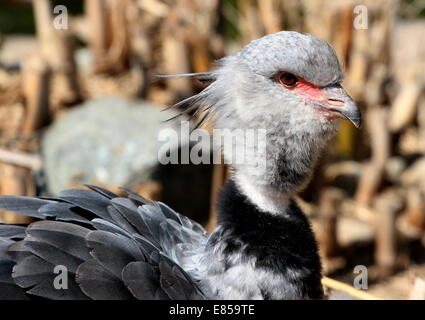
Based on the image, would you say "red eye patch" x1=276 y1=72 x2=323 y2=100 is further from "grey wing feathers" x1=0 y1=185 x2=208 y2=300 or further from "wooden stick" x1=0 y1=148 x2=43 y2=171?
"wooden stick" x1=0 y1=148 x2=43 y2=171

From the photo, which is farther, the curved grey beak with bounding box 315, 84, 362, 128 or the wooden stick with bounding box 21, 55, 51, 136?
the wooden stick with bounding box 21, 55, 51, 136

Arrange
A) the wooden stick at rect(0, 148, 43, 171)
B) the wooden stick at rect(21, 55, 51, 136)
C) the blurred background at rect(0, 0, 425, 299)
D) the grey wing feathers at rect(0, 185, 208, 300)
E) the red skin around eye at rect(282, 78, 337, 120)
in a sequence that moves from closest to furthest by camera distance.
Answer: the grey wing feathers at rect(0, 185, 208, 300) → the red skin around eye at rect(282, 78, 337, 120) → the wooden stick at rect(0, 148, 43, 171) → the blurred background at rect(0, 0, 425, 299) → the wooden stick at rect(21, 55, 51, 136)

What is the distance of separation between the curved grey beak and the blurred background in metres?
1.28

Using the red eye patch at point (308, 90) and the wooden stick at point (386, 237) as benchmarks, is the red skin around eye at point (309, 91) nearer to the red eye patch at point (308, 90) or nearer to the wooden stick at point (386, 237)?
the red eye patch at point (308, 90)

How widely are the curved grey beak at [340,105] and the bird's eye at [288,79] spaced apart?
70 millimetres

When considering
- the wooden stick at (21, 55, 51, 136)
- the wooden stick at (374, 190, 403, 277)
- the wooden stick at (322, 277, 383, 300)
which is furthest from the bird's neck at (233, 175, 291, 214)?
the wooden stick at (21, 55, 51, 136)

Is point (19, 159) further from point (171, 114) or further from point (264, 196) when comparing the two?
point (264, 196)

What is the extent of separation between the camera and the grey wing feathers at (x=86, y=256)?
61.1 inches

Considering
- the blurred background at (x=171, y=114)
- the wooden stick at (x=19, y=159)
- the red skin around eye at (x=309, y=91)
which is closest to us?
the red skin around eye at (x=309, y=91)

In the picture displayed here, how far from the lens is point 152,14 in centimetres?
414

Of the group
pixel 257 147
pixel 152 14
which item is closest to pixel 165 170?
pixel 152 14

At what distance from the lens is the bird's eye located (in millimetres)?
1660

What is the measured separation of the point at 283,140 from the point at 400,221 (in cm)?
188

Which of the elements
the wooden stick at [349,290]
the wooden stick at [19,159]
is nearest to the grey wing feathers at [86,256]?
the wooden stick at [349,290]
